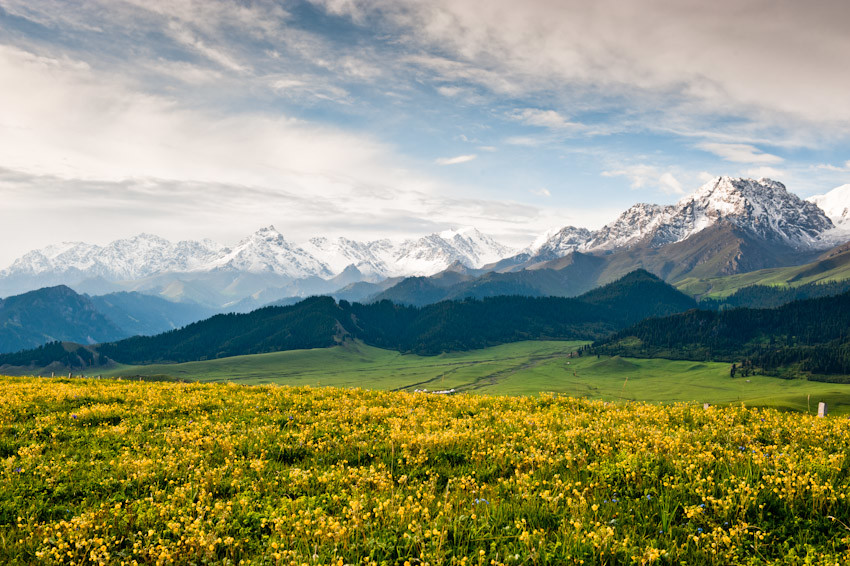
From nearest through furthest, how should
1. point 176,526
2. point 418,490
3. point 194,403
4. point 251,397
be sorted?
point 176,526 → point 418,490 → point 194,403 → point 251,397

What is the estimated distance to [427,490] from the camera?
32.4 ft

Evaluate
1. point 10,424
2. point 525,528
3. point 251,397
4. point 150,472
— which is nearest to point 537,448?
point 525,528

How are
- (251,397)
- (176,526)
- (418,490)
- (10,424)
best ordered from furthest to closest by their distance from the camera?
(251,397) → (10,424) → (418,490) → (176,526)

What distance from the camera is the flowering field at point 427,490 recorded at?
759 cm

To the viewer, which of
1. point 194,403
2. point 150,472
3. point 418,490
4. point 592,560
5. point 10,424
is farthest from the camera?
point 194,403

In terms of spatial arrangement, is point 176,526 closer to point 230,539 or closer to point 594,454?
point 230,539

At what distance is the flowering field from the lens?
759cm

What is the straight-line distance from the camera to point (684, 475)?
9.97 meters

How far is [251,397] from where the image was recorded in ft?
67.5

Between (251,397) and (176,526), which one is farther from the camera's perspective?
(251,397)

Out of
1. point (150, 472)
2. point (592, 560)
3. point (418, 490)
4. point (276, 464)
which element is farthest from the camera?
point (276, 464)

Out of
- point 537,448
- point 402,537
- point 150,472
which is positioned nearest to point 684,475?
point 537,448

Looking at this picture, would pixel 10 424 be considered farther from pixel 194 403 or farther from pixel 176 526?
pixel 176 526

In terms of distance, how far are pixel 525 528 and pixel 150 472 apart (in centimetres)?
886
